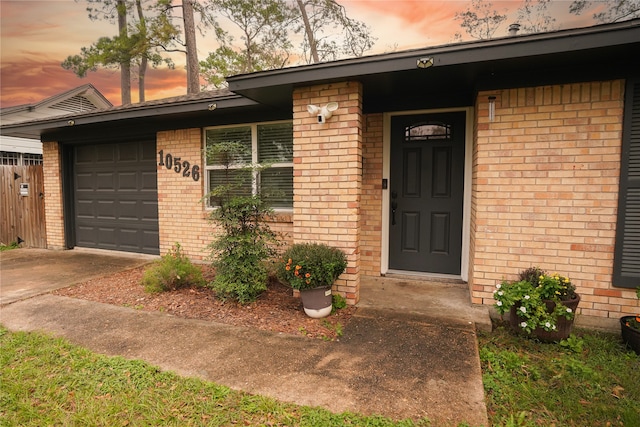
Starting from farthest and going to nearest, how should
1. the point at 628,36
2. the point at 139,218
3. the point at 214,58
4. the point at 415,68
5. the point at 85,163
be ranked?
the point at 214,58
the point at 85,163
the point at 139,218
the point at 415,68
the point at 628,36

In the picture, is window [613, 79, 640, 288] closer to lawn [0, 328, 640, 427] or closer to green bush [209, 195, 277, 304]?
lawn [0, 328, 640, 427]

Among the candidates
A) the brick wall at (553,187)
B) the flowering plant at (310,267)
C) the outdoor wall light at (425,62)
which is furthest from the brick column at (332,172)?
the brick wall at (553,187)

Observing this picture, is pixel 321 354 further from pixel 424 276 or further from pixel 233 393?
pixel 424 276

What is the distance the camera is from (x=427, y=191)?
192 inches

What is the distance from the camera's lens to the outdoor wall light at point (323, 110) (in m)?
3.94

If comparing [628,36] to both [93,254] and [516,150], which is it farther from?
[93,254]

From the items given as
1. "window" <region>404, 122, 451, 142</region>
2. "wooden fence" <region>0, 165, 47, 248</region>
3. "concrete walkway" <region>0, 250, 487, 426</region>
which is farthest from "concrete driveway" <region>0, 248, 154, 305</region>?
"window" <region>404, 122, 451, 142</region>

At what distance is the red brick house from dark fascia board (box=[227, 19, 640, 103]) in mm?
12

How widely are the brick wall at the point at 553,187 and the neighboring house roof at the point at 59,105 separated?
46.3 feet

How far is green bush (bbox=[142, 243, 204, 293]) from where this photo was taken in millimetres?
4582

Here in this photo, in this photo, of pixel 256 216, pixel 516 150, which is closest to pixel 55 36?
pixel 256 216

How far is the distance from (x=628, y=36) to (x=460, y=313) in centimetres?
282

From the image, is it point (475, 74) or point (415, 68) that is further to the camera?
point (475, 74)

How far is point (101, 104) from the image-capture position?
1683 centimetres
